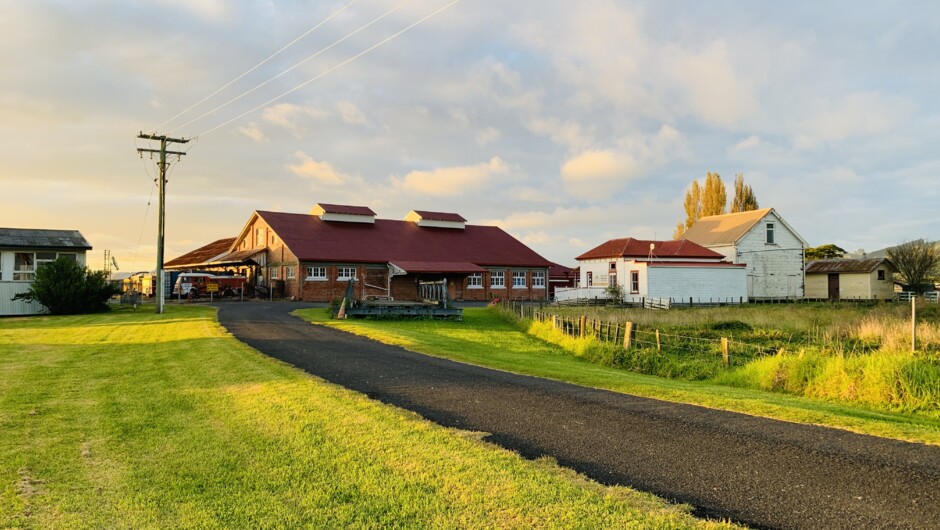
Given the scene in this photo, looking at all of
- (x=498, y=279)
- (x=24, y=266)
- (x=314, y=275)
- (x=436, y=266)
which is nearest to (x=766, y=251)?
(x=498, y=279)

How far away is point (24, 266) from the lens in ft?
114

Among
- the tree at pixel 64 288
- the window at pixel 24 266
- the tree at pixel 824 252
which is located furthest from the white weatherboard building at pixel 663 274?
the tree at pixel 824 252

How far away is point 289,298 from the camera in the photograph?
45062 mm

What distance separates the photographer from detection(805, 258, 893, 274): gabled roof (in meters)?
52.4

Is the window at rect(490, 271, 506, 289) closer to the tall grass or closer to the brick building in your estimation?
the brick building

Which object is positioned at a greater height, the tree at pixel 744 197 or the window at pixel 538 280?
the tree at pixel 744 197

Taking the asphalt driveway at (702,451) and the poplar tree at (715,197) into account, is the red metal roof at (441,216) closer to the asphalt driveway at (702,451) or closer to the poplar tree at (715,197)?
the poplar tree at (715,197)

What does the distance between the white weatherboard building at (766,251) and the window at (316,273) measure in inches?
1318

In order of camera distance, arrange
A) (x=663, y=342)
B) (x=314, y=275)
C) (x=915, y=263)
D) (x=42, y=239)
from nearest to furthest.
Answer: (x=663, y=342), (x=42, y=239), (x=314, y=275), (x=915, y=263)

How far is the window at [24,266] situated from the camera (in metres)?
34.4

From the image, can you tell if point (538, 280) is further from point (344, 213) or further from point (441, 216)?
point (344, 213)

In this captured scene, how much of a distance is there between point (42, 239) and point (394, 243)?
24.4 meters

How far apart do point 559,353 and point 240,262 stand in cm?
3487

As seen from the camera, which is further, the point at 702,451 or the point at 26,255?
the point at 26,255
